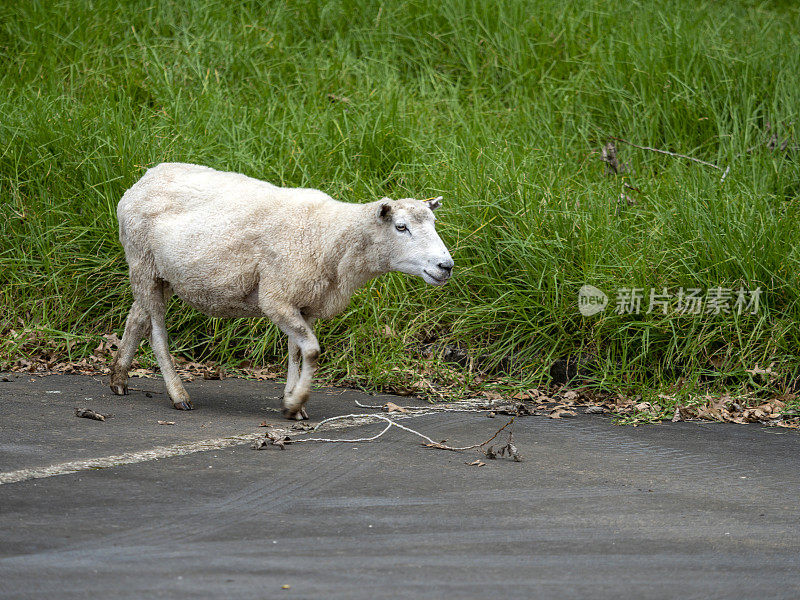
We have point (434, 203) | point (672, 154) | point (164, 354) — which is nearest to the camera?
point (434, 203)

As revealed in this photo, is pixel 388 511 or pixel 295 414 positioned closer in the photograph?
pixel 388 511

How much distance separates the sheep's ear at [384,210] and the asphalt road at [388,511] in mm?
1054

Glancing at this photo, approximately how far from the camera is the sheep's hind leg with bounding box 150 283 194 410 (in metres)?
5.17

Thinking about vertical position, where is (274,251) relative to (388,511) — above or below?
above

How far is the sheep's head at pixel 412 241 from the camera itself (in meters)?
4.70

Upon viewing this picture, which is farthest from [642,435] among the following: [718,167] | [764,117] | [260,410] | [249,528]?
[764,117]

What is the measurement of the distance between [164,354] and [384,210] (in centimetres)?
150

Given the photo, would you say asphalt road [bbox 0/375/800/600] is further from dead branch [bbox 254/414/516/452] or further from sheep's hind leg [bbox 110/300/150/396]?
sheep's hind leg [bbox 110/300/150/396]

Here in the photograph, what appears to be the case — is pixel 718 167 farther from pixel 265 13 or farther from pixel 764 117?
pixel 265 13

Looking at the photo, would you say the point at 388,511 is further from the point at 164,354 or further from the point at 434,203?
the point at 164,354

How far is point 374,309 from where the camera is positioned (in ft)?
20.6

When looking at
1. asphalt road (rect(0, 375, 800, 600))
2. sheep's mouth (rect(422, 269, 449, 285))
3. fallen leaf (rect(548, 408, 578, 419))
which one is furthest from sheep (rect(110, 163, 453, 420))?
fallen leaf (rect(548, 408, 578, 419))

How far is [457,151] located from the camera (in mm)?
7480

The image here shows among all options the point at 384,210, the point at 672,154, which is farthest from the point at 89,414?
the point at 672,154
